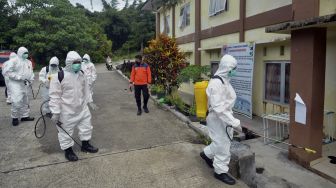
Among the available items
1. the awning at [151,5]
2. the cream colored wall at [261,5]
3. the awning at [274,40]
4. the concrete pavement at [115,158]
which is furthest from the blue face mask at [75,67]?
the awning at [151,5]

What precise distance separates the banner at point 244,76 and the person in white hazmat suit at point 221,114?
14.8 feet

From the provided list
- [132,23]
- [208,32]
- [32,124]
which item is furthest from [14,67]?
[132,23]

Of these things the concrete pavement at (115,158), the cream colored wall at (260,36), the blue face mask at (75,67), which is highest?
the cream colored wall at (260,36)

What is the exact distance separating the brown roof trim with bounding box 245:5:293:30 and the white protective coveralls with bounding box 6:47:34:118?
6477 millimetres

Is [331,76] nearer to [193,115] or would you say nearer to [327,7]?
[327,7]

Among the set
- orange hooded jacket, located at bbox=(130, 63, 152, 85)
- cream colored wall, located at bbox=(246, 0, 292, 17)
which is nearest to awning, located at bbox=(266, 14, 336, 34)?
cream colored wall, located at bbox=(246, 0, 292, 17)

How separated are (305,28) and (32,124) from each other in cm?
662

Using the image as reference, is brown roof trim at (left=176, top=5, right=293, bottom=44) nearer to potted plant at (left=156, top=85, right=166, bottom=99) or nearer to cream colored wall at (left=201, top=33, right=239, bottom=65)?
cream colored wall at (left=201, top=33, right=239, bottom=65)

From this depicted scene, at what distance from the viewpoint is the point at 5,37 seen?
28.3m

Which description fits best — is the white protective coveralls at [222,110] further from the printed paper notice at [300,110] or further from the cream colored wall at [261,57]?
the cream colored wall at [261,57]

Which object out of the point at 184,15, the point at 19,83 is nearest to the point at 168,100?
the point at 19,83

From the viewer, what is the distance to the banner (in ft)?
28.3

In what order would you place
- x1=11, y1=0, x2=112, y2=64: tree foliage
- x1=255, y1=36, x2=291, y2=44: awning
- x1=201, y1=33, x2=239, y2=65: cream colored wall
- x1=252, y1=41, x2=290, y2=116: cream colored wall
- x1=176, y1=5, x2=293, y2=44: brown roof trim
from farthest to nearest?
x1=11, y1=0, x2=112, y2=64: tree foliage < x1=201, y1=33, x2=239, y2=65: cream colored wall < x1=252, y1=41, x2=290, y2=116: cream colored wall < x1=176, y1=5, x2=293, y2=44: brown roof trim < x1=255, y1=36, x2=291, y2=44: awning

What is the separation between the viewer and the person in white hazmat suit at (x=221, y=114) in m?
4.12
